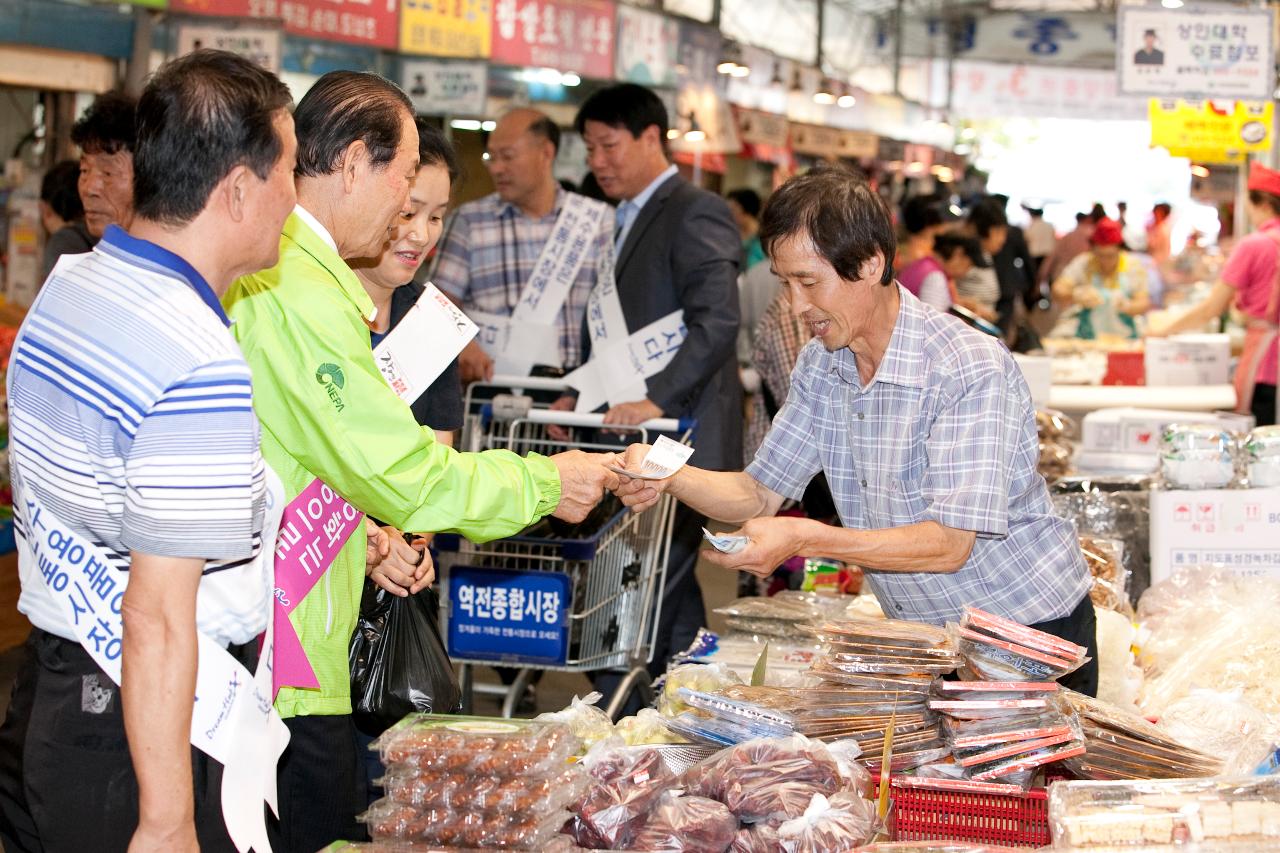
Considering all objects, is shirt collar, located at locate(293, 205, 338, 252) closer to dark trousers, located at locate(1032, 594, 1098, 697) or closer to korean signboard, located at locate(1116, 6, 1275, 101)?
dark trousers, located at locate(1032, 594, 1098, 697)

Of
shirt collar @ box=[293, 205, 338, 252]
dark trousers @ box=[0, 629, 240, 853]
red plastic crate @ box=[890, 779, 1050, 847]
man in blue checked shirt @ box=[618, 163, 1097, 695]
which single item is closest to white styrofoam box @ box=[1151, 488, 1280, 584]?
man in blue checked shirt @ box=[618, 163, 1097, 695]

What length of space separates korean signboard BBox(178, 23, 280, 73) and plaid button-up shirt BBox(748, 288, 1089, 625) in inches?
233

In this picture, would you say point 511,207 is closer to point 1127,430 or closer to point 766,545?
point 1127,430

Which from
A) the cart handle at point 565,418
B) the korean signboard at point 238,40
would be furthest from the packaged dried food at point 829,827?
the korean signboard at point 238,40

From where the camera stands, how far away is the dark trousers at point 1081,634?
117 inches

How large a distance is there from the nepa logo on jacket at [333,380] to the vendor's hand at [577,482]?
1.98 feet

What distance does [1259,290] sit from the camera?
8.05 meters

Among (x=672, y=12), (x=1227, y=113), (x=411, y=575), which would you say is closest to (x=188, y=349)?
(x=411, y=575)

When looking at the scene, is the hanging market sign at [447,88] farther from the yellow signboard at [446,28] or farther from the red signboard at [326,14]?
the red signboard at [326,14]

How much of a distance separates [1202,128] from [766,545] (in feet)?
28.8

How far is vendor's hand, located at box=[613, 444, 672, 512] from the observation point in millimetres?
Result: 3100

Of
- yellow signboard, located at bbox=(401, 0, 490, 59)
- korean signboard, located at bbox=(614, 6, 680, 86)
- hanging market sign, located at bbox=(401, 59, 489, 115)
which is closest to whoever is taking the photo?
yellow signboard, located at bbox=(401, 0, 490, 59)

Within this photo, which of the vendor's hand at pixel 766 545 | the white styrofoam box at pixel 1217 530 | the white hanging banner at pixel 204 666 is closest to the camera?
the white hanging banner at pixel 204 666

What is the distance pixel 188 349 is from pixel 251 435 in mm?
135
